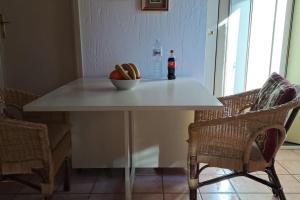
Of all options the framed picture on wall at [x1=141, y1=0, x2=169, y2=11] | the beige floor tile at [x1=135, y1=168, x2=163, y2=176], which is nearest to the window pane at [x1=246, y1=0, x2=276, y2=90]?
the framed picture on wall at [x1=141, y1=0, x2=169, y2=11]

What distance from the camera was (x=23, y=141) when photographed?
139 centimetres

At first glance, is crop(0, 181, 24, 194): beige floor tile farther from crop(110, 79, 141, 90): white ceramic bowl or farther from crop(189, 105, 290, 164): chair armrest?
crop(189, 105, 290, 164): chair armrest

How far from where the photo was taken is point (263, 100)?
169 cm

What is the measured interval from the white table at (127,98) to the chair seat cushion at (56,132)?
0.24 metres

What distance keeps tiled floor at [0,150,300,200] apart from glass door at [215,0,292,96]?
82cm

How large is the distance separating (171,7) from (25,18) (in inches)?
42.8

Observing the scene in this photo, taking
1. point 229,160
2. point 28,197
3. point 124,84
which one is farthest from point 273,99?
point 28,197

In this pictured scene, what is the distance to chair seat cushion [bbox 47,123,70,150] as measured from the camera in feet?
5.25

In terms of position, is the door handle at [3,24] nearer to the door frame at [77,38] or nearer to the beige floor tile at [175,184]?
the door frame at [77,38]

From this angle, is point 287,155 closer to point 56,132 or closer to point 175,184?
point 175,184

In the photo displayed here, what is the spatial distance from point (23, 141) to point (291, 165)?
2.07 meters

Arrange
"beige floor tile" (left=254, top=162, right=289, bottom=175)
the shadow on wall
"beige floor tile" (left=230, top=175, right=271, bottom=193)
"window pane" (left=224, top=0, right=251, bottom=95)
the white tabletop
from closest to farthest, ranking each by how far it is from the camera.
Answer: the white tabletop → "beige floor tile" (left=230, top=175, right=271, bottom=193) → the shadow on wall → "beige floor tile" (left=254, top=162, right=289, bottom=175) → "window pane" (left=224, top=0, right=251, bottom=95)

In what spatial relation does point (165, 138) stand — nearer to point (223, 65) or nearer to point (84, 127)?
point (84, 127)

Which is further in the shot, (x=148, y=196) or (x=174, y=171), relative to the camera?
(x=174, y=171)
